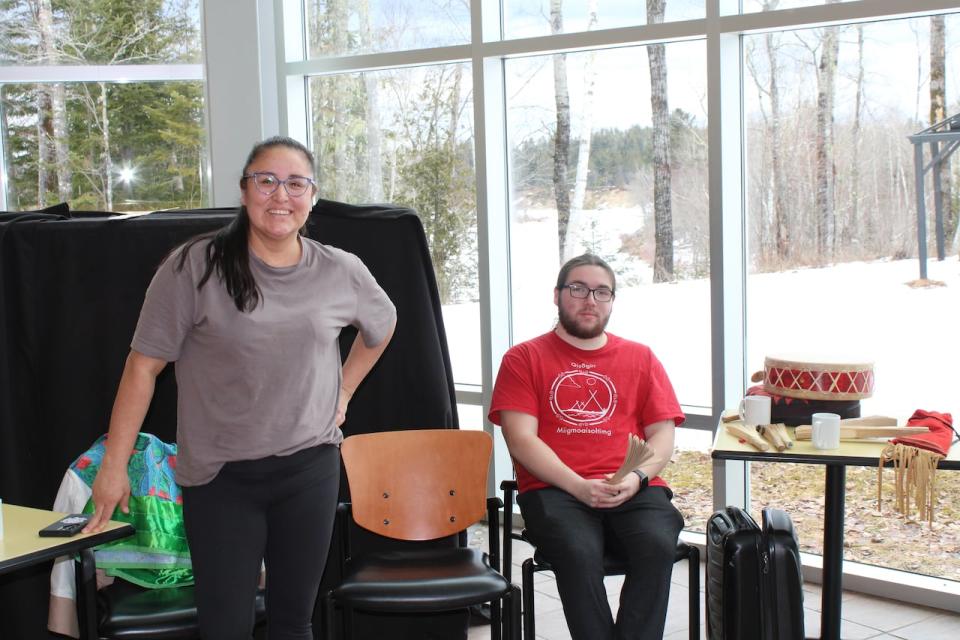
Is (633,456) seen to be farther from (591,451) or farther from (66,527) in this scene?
(66,527)

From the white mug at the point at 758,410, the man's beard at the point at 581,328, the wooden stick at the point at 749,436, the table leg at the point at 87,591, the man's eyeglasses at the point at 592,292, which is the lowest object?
the table leg at the point at 87,591

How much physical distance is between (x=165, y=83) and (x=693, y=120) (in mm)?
2502

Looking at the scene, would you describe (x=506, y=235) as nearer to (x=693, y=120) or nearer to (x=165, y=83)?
(x=693, y=120)

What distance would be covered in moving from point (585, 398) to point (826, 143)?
4.75ft

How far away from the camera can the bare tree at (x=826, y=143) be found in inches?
145

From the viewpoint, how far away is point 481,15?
433 cm

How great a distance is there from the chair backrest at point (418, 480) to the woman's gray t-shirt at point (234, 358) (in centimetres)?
67

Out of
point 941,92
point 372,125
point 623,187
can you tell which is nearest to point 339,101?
point 372,125

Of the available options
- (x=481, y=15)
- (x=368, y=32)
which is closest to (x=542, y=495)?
(x=481, y=15)

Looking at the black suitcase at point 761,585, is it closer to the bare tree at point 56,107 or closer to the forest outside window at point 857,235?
the forest outside window at point 857,235

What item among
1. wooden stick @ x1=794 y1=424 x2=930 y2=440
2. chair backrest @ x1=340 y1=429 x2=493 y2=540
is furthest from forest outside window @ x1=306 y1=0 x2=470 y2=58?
wooden stick @ x1=794 y1=424 x2=930 y2=440

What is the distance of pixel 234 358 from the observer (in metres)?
Result: 2.23

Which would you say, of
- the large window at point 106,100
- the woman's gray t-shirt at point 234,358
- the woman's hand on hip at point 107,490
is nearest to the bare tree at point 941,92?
the woman's gray t-shirt at point 234,358

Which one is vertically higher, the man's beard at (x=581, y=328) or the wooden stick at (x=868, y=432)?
the man's beard at (x=581, y=328)
